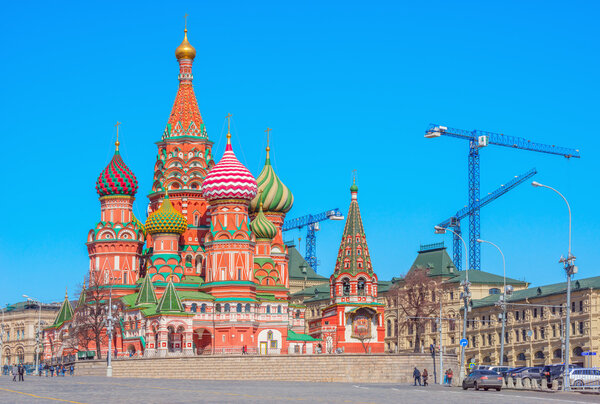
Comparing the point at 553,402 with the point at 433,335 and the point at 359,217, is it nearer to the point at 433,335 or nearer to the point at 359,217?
the point at 359,217

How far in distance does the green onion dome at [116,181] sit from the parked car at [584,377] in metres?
49.9

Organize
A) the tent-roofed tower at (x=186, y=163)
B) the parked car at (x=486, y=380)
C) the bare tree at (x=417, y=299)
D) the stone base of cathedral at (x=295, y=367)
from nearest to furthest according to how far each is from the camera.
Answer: the parked car at (x=486, y=380) → the stone base of cathedral at (x=295, y=367) → the bare tree at (x=417, y=299) → the tent-roofed tower at (x=186, y=163)

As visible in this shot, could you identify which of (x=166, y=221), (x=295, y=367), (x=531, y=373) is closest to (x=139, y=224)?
(x=166, y=221)

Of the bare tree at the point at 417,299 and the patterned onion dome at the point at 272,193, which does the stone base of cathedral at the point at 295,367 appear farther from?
the patterned onion dome at the point at 272,193

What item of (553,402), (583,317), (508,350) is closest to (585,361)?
(583,317)

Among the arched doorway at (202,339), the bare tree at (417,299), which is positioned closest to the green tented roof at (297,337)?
the arched doorway at (202,339)

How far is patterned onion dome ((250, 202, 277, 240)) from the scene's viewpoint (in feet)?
318

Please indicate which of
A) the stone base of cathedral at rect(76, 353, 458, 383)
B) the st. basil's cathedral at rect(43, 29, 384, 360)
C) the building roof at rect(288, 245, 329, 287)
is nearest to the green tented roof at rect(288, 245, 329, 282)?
the building roof at rect(288, 245, 329, 287)

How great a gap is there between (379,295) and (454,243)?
18.1 meters

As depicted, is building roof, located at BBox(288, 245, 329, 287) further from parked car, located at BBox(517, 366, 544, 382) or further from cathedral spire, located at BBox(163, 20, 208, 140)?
parked car, located at BBox(517, 366, 544, 382)

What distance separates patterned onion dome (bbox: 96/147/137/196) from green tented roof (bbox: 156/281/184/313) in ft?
44.3

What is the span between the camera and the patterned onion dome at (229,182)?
91312 mm

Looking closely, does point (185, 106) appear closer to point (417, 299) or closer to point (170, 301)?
point (170, 301)

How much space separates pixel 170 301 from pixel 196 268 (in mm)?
10281
